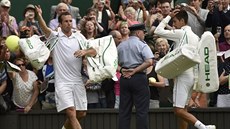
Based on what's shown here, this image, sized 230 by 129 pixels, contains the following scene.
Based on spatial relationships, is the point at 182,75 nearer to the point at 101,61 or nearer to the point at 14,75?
the point at 101,61

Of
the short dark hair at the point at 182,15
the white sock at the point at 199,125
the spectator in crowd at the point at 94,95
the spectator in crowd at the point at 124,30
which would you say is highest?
the short dark hair at the point at 182,15

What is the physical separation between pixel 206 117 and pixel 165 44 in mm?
1994

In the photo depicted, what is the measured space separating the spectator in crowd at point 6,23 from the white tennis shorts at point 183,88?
469cm

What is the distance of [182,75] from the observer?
653 inches

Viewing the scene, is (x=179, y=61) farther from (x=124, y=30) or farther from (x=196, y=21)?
(x=196, y=21)

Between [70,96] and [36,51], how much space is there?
0.99 metres

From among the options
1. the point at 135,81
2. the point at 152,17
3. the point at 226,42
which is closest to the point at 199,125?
the point at 135,81

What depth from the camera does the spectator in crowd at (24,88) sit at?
18359 mm

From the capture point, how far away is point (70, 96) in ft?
53.8

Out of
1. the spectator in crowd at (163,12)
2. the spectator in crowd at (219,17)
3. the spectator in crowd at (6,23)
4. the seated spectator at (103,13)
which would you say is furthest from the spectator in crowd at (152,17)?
the spectator in crowd at (6,23)

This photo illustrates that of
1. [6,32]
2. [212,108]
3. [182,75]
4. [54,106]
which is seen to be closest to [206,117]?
[212,108]

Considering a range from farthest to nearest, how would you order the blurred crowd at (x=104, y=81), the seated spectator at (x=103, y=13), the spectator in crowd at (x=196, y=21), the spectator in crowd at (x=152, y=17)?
the seated spectator at (x=103, y=13), the spectator in crowd at (x=152, y=17), the spectator in crowd at (x=196, y=21), the blurred crowd at (x=104, y=81)

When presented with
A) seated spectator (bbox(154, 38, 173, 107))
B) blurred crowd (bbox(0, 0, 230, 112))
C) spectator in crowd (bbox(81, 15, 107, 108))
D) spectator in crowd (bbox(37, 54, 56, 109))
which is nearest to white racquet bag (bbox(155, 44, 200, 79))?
blurred crowd (bbox(0, 0, 230, 112))

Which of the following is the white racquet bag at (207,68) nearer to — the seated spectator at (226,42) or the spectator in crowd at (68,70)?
the seated spectator at (226,42)
